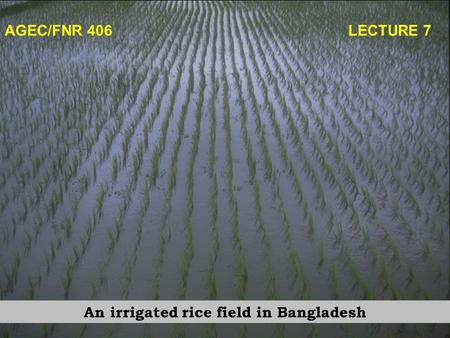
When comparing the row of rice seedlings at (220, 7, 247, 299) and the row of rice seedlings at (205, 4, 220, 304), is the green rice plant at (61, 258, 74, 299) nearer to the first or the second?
the row of rice seedlings at (205, 4, 220, 304)

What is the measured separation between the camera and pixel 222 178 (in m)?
2.91

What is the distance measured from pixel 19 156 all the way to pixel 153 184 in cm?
100

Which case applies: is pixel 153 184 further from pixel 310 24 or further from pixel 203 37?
pixel 310 24

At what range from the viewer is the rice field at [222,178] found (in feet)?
6.73

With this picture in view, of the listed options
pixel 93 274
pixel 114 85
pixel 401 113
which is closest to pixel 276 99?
pixel 401 113

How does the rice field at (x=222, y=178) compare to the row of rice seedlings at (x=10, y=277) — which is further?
the rice field at (x=222, y=178)

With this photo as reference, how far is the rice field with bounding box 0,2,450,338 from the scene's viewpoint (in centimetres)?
205

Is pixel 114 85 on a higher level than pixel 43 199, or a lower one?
higher

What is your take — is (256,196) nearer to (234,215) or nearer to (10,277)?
(234,215)

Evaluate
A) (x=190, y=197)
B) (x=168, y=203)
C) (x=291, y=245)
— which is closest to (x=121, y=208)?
(x=168, y=203)

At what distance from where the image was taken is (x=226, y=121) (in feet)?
12.3

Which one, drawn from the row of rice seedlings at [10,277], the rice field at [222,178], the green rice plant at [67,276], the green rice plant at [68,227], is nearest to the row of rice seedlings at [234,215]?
the rice field at [222,178]
